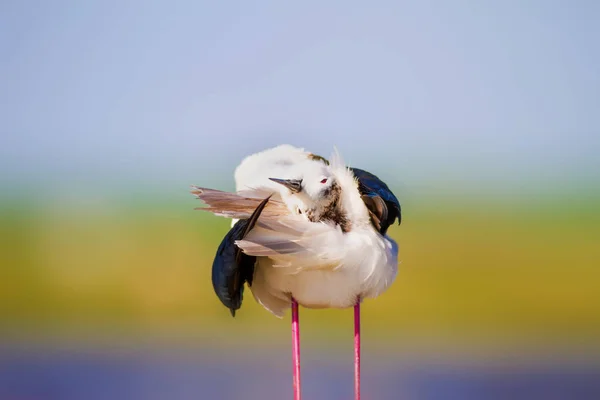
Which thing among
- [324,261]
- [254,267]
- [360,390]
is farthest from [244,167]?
[360,390]

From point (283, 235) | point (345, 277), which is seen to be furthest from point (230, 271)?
point (345, 277)

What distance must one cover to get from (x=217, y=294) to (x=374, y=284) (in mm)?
348

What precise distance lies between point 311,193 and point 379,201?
15 cm

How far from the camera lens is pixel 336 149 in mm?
1905

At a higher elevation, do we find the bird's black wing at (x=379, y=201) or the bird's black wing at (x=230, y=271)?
the bird's black wing at (x=379, y=201)

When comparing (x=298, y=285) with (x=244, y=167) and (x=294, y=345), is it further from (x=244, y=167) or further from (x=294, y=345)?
(x=244, y=167)

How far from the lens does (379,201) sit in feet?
→ 5.98

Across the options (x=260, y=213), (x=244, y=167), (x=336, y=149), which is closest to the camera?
(x=260, y=213)

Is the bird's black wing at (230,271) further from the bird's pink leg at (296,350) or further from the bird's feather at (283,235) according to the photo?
the bird's pink leg at (296,350)

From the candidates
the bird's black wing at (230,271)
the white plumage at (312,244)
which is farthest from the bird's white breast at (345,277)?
the bird's black wing at (230,271)

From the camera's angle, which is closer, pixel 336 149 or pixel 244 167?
pixel 336 149

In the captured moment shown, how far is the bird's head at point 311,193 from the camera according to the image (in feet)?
5.88

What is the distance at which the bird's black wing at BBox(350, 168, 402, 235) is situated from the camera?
183 cm

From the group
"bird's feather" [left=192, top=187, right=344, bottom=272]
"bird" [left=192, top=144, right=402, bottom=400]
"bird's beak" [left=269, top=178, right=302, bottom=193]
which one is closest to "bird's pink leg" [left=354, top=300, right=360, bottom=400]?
"bird" [left=192, top=144, right=402, bottom=400]
